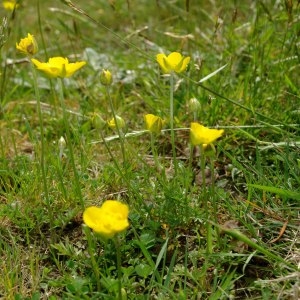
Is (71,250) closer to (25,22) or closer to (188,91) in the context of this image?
(188,91)

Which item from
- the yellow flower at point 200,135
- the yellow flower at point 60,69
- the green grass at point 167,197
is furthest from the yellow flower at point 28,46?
the yellow flower at point 200,135

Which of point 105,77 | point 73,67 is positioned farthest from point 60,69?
point 105,77

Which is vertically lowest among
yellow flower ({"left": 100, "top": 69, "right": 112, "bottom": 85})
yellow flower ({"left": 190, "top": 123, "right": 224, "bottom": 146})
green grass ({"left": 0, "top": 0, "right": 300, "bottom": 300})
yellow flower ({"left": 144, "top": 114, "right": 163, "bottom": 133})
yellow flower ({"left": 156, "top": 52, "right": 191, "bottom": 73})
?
green grass ({"left": 0, "top": 0, "right": 300, "bottom": 300})

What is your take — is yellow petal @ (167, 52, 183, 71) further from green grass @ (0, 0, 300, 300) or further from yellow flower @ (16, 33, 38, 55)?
yellow flower @ (16, 33, 38, 55)

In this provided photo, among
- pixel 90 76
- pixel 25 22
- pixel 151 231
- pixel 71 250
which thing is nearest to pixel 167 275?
pixel 151 231

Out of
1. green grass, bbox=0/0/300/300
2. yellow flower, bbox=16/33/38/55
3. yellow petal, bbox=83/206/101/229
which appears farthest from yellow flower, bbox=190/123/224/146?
yellow flower, bbox=16/33/38/55

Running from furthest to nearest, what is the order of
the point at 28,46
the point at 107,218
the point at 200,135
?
the point at 28,46 → the point at 200,135 → the point at 107,218

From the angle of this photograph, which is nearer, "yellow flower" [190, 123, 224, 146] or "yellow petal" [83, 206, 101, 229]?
"yellow petal" [83, 206, 101, 229]

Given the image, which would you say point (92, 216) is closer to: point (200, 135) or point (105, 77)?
point (200, 135)

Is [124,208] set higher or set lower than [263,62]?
higher
